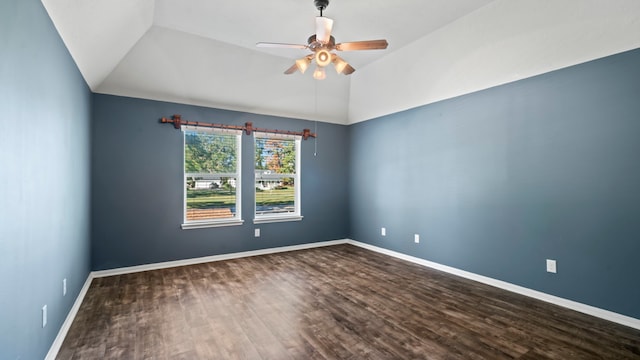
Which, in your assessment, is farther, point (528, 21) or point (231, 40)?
point (231, 40)

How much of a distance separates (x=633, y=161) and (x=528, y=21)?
1620 millimetres

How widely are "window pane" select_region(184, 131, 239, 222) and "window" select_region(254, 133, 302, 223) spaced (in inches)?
16.9

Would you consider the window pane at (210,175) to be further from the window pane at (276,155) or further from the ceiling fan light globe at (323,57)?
the ceiling fan light globe at (323,57)

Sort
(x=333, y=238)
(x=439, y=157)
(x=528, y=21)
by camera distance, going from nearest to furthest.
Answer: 1. (x=528, y=21)
2. (x=439, y=157)
3. (x=333, y=238)

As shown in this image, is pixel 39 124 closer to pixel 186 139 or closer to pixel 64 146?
pixel 64 146

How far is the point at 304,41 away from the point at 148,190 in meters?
3.04

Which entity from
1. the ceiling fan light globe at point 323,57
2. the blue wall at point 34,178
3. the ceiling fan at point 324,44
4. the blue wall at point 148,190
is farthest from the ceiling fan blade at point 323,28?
the blue wall at point 148,190

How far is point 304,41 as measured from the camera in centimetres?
→ 393

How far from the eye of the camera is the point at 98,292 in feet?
10.9

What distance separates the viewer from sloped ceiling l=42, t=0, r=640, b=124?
2.62 m

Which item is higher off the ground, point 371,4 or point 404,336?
point 371,4

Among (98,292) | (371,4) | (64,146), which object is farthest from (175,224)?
(371,4)

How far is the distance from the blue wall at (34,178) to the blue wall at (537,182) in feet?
13.8

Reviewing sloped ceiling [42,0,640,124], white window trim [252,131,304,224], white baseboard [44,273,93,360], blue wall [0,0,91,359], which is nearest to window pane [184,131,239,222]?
white window trim [252,131,304,224]
